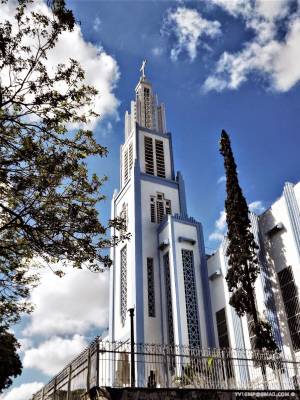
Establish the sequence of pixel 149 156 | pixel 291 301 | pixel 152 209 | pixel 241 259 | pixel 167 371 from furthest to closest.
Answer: pixel 149 156 → pixel 152 209 → pixel 241 259 → pixel 291 301 → pixel 167 371

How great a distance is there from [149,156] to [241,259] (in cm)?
1577

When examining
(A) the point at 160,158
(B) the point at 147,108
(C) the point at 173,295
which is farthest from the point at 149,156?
(C) the point at 173,295

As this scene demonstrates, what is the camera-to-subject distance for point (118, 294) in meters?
28.2

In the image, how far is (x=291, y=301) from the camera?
18.7 meters

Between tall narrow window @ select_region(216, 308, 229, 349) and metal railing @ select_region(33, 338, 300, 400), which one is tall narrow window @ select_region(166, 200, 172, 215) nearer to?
tall narrow window @ select_region(216, 308, 229, 349)

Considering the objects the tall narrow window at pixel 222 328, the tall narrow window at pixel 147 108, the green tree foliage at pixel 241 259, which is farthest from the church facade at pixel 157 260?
the green tree foliage at pixel 241 259

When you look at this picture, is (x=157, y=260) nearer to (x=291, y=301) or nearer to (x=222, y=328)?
(x=222, y=328)

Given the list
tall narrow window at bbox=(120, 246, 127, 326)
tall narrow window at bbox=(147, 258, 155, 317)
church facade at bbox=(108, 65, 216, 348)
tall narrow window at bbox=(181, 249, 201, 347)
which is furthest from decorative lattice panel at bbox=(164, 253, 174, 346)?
tall narrow window at bbox=(120, 246, 127, 326)

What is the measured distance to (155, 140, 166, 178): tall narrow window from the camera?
3275 centimetres

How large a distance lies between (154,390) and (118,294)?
19699mm

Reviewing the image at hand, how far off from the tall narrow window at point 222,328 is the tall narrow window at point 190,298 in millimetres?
1204

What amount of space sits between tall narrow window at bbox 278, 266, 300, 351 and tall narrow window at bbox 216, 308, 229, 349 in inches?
208

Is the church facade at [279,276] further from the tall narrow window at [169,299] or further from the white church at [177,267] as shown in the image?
the tall narrow window at [169,299]

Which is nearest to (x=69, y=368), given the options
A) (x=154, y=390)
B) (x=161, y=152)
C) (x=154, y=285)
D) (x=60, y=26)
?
(x=154, y=390)
